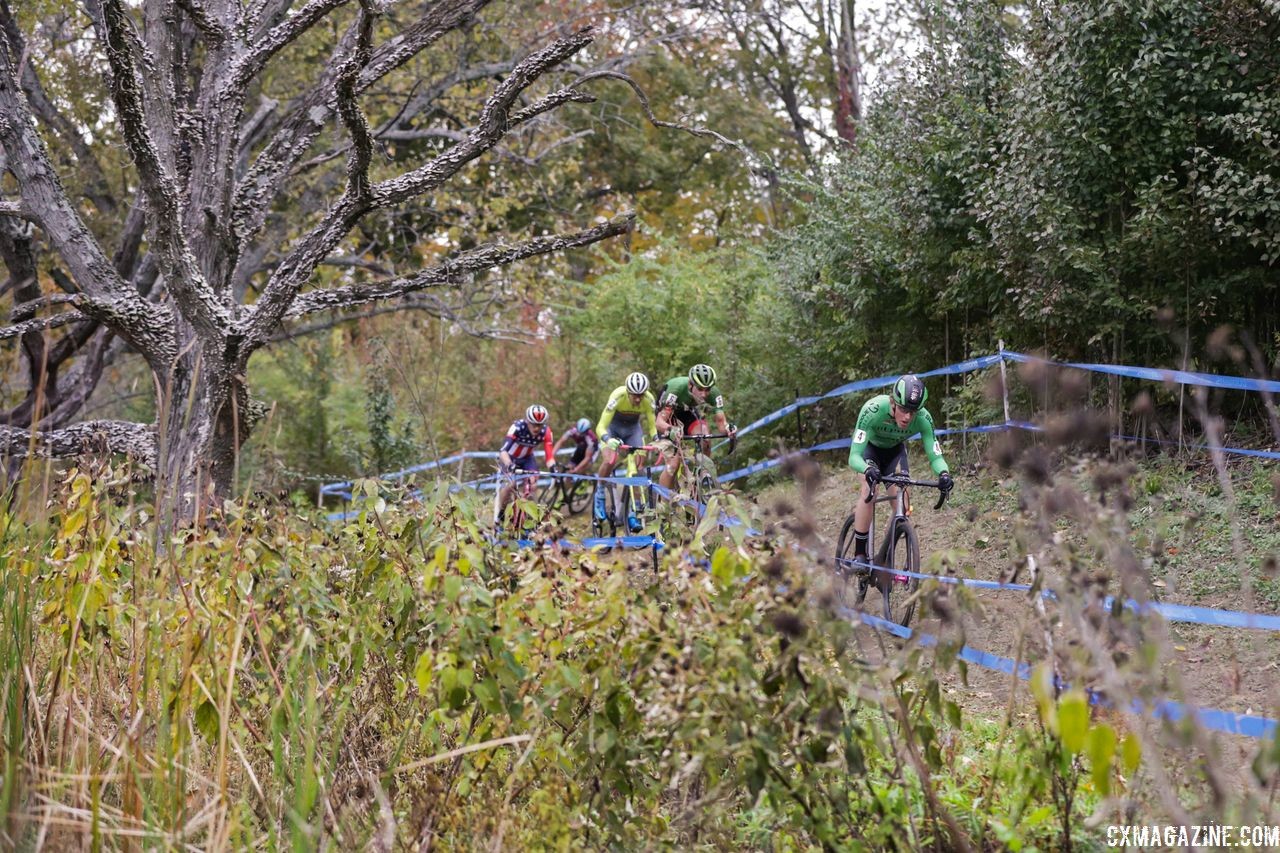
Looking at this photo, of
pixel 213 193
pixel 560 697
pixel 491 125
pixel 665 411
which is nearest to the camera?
pixel 560 697

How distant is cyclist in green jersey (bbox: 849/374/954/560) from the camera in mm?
8594

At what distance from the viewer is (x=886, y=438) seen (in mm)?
9109

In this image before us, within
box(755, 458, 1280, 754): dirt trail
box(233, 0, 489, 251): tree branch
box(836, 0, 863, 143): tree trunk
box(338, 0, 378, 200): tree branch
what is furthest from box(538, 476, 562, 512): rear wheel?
box(836, 0, 863, 143): tree trunk

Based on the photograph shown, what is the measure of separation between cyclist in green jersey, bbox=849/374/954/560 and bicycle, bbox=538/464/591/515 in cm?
662

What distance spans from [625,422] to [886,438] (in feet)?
18.8

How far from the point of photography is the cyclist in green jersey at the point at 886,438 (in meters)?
8.59

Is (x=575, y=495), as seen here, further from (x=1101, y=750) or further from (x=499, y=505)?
(x=1101, y=750)

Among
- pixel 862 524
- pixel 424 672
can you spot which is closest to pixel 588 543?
pixel 862 524

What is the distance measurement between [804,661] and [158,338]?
256 inches

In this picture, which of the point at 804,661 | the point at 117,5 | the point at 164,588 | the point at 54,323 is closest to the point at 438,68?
the point at 54,323

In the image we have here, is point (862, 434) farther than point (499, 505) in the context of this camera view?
No

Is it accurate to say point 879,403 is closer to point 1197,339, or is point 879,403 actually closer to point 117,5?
point 1197,339

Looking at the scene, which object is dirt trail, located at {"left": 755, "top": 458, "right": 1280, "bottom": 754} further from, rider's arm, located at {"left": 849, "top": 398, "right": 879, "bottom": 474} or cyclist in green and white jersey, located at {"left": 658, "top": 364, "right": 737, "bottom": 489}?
cyclist in green and white jersey, located at {"left": 658, "top": 364, "right": 737, "bottom": 489}

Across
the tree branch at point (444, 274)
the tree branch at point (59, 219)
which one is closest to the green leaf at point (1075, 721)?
the tree branch at point (444, 274)
